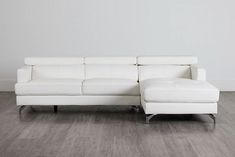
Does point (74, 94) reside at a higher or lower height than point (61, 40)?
lower

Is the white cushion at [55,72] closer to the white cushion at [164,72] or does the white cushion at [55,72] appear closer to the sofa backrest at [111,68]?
the sofa backrest at [111,68]

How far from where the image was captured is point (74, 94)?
4902 mm

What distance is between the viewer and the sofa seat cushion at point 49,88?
4.86 m

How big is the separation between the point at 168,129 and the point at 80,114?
4.40 ft

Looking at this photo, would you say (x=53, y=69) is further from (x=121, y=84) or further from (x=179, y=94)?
(x=179, y=94)

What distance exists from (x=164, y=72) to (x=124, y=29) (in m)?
1.66

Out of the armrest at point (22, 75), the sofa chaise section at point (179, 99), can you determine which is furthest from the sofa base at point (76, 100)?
the sofa chaise section at point (179, 99)

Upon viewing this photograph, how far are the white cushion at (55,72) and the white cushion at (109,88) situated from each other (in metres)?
A: 0.57

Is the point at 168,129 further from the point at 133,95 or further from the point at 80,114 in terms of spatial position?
the point at 80,114

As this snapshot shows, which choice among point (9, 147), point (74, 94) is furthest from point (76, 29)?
point (9, 147)

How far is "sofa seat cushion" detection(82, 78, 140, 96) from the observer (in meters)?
4.88

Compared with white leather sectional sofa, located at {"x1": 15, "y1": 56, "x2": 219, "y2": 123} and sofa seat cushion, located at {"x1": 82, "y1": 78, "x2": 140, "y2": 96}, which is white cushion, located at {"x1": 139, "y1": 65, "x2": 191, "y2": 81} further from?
sofa seat cushion, located at {"x1": 82, "y1": 78, "x2": 140, "y2": 96}

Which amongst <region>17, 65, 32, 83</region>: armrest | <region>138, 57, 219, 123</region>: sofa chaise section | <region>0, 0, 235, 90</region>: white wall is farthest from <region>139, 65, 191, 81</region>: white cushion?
<region>17, 65, 32, 83</region>: armrest

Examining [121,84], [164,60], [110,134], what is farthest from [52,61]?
[110,134]
